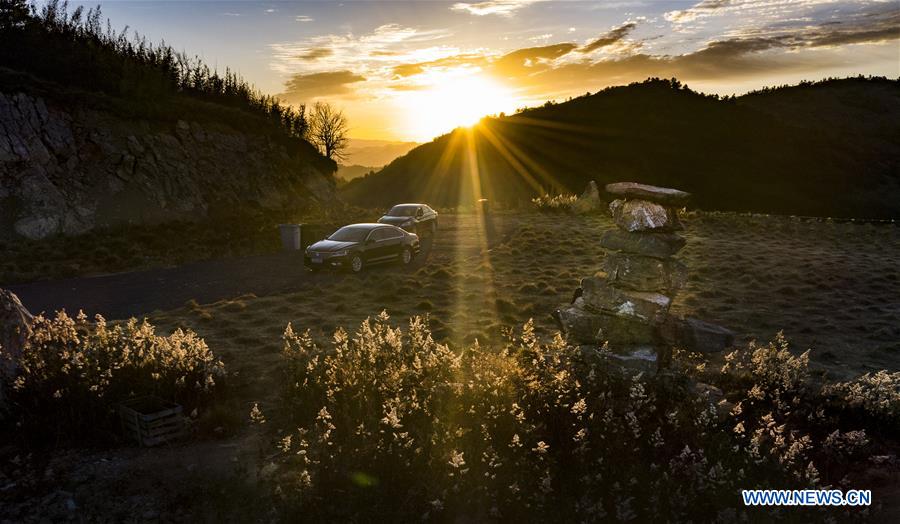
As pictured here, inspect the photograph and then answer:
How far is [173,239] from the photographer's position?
21.5 meters

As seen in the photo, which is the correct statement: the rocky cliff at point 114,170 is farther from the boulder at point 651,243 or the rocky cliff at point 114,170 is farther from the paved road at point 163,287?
the boulder at point 651,243

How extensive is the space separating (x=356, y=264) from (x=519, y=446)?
12.8 m

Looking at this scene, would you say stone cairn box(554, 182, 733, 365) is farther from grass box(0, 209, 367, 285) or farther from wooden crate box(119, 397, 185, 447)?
grass box(0, 209, 367, 285)

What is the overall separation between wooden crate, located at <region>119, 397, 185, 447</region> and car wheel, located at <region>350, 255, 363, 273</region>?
10.5 m

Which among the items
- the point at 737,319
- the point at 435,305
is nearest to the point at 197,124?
the point at 435,305

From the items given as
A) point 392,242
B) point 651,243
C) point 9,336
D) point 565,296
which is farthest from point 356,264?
point 651,243

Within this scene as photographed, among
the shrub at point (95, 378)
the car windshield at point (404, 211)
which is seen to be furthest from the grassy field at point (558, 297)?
the car windshield at point (404, 211)

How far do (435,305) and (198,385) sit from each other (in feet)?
23.9

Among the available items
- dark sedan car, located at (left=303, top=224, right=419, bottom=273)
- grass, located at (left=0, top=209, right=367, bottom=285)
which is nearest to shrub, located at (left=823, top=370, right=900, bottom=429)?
dark sedan car, located at (left=303, top=224, right=419, bottom=273)

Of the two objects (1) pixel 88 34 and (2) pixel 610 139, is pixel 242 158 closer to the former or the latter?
(1) pixel 88 34

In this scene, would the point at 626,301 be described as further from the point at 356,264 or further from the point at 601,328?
the point at 356,264

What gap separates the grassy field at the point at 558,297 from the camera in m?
11.1

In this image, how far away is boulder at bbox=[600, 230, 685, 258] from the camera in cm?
772

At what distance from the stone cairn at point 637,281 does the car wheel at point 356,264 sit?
10163mm
